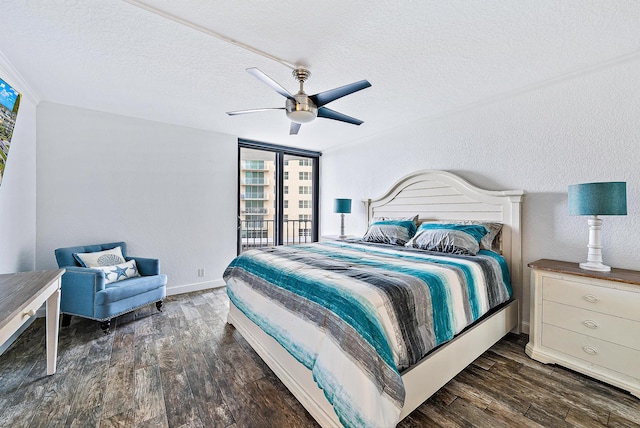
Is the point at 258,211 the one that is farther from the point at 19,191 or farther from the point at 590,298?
the point at 590,298

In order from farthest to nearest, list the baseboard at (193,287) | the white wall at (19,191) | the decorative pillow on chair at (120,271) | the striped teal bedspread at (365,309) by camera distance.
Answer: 1. the baseboard at (193,287)
2. the decorative pillow on chair at (120,271)
3. the white wall at (19,191)
4. the striped teal bedspread at (365,309)

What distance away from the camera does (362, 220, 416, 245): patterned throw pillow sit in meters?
3.33

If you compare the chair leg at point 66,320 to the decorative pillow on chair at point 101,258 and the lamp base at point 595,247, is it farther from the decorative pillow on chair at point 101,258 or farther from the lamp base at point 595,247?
the lamp base at point 595,247

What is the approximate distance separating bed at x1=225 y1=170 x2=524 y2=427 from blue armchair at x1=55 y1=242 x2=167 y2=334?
106cm

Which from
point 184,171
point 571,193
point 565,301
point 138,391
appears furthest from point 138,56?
point 565,301

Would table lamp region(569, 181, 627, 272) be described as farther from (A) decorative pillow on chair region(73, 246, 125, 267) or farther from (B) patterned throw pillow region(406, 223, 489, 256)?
(A) decorative pillow on chair region(73, 246, 125, 267)

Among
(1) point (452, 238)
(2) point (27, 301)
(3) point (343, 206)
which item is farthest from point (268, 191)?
(2) point (27, 301)

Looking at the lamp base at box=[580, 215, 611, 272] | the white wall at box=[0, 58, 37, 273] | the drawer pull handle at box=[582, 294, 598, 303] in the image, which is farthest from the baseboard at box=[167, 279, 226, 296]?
the lamp base at box=[580, 215, 611, 272]

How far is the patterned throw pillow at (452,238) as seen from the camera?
2.59 meters

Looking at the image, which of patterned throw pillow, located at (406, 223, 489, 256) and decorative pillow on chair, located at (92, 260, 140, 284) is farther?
decorative pillow on chair, located at (92, 260, 140, 284)

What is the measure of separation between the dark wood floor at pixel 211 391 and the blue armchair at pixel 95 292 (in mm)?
249

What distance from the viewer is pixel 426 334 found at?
160 cm

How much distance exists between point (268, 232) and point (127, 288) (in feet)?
8.72

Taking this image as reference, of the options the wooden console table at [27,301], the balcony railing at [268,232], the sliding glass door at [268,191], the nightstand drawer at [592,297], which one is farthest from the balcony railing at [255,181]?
the nightstand drawer at [592,297]
